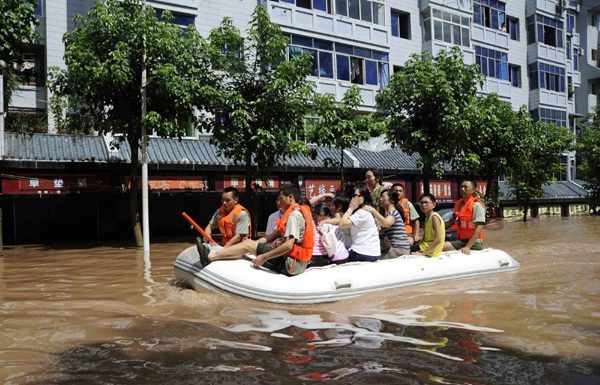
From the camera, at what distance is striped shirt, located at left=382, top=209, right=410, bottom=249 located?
27.5ft

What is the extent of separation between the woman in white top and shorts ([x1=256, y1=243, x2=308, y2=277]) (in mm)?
878

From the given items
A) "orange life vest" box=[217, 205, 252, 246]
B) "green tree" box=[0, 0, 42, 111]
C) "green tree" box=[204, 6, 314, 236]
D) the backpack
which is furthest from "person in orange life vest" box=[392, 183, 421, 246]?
"green tree" box=[0, 0, 42, 111]

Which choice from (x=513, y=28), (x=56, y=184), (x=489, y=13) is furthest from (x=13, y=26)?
(x=513, y=28)

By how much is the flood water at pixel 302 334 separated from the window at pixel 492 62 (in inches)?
828

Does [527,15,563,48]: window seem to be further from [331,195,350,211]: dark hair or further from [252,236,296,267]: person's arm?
[252,236,296,267]: person's arm

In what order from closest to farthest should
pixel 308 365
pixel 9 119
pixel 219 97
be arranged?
pixel 308 365, pixel 219 97, pixel 9 119

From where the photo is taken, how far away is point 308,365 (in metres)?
4.26

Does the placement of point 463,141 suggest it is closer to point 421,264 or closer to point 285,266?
point 421,264

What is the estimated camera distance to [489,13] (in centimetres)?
2823

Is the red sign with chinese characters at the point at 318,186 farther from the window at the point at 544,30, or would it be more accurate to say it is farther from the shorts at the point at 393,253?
the window at the point at 544,30

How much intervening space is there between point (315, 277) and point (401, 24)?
2189 cm

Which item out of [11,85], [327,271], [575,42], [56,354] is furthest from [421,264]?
[575,42]

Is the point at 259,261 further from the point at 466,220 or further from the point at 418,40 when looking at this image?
the point at 418,40

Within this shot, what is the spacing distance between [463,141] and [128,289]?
12272 millimetres
